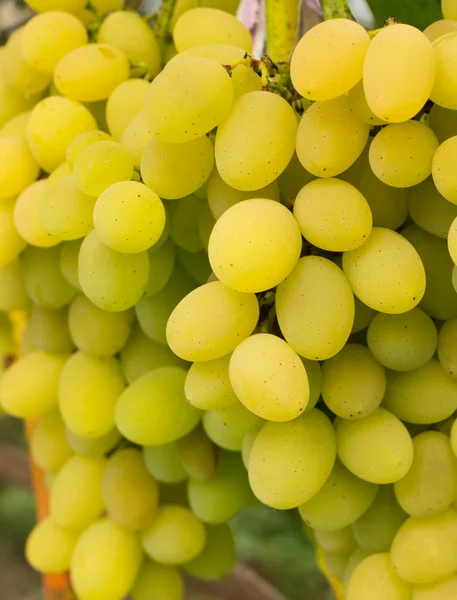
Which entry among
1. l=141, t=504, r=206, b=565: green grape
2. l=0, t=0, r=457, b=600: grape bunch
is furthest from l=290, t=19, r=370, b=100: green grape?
l=141, t=504, r=206, b=565: green grape

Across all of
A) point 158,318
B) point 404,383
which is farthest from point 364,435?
point 158,318

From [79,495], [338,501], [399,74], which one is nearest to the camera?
[399,74]

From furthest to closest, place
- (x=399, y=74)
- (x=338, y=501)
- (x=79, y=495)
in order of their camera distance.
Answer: (x=79, y=495)
(x=338, y=501)
(x=399, y=74)

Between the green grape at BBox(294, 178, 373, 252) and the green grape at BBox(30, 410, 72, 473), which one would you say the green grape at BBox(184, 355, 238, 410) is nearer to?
the green grape at BBox(294, 178, 373, 252)

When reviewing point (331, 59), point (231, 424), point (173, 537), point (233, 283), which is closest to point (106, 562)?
point (173, 537)

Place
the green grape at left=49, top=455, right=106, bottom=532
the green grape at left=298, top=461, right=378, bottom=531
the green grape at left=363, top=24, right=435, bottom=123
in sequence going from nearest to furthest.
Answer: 1. the green grape at left=363, top=24, right=435, bottom=123
2. the green grape at left=298, top=461, right=378, bottom=531
3. the green grape at left=49, top=455, right=106, bottom=532

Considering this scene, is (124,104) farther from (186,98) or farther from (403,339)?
(403,339)
